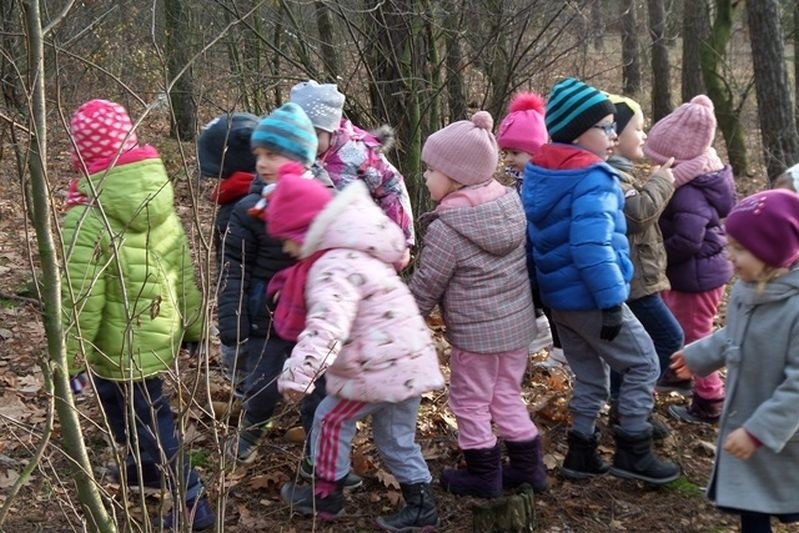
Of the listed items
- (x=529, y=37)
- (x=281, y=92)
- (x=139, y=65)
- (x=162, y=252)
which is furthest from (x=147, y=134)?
(x=162, y=252)

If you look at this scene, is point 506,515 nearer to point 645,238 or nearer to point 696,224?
point 645,238

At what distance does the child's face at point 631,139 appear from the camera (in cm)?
475

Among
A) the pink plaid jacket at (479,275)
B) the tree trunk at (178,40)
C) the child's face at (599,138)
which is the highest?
the tree trunk at (178,40)

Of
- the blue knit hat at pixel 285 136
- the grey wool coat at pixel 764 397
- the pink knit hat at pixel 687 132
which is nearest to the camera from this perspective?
the grey wool coat at pixel 764 397

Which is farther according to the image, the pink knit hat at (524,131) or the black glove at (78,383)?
the pink knit hat at (524,131)

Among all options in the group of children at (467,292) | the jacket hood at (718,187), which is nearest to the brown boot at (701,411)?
the group of children at (467,292)

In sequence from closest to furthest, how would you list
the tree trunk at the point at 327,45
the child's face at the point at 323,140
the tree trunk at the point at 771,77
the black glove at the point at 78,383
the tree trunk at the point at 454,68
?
the black glove at the point at 78,383
the child's face at the point at 323,140
the tree trunk at the point at 454,68
the tree trunk at the point at 327,45
the tree trunk at the point at 771,77

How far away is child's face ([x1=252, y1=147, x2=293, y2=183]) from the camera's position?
14.2ft

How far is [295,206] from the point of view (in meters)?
3.69

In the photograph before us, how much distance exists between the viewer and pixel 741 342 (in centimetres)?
328

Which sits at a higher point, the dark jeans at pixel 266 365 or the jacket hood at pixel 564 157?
the jacket hood at pixel 564 157

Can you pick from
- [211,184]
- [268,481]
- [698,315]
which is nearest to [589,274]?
[698,315]

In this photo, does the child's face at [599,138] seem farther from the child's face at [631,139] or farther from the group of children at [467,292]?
the child's face at [631,139]

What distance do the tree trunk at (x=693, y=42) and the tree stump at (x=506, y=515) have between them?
44.7 ft
